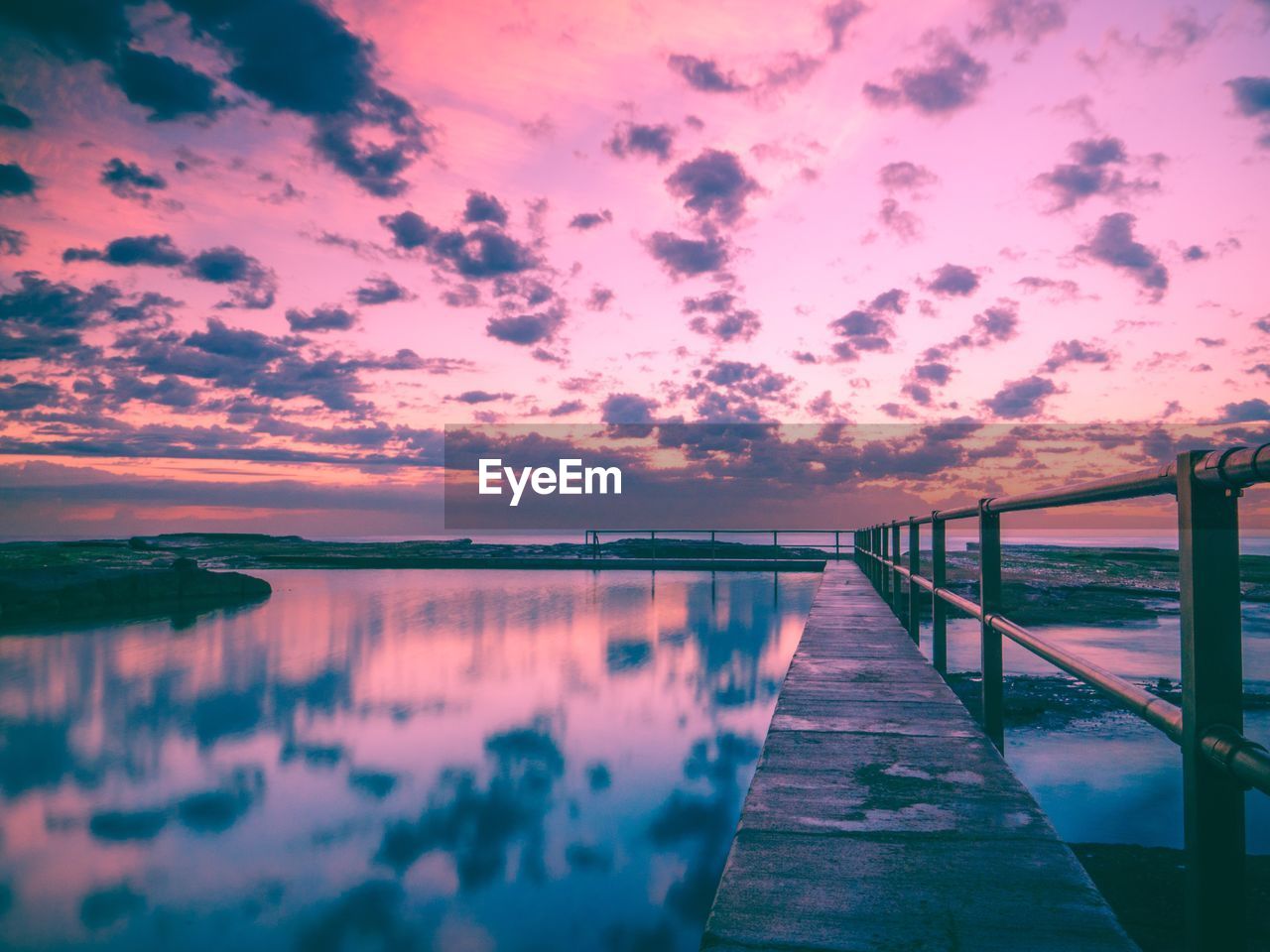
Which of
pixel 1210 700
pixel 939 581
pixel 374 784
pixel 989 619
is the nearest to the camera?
pixel 1210 700

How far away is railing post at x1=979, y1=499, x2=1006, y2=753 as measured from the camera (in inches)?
98.4

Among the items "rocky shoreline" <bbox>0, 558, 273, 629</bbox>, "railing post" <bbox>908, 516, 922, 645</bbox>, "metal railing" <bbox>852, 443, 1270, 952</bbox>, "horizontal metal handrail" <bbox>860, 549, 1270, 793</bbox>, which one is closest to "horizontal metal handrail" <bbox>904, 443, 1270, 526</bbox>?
"metal railing" <bbox>852, 443, 1270, 952</bbox>

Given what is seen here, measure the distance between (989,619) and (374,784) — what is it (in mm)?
5241

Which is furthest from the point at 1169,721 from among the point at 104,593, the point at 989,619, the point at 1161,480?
the point at 104,593

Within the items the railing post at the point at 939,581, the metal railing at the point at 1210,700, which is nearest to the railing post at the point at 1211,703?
the metal railing at the point at 1210,700

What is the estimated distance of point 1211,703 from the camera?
3.70 ft

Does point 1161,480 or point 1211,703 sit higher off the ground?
point 1161,480

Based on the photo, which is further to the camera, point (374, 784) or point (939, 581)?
point (374, 784)

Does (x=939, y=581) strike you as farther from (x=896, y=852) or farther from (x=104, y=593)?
(x=104, y=593)

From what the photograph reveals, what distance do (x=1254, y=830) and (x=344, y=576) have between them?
2459 cm

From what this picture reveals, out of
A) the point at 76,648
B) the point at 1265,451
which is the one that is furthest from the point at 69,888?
the point at 76,648

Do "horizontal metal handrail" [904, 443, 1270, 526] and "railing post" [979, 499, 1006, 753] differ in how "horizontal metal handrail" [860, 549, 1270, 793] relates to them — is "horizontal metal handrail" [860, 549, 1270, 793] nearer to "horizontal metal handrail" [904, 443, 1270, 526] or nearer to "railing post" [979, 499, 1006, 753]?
"horizontal metal handrail" [904, 443, 1270, 526]

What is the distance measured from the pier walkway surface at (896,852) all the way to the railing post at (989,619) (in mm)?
→ 89

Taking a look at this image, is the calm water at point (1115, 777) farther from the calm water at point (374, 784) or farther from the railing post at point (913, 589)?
the calm water at point (374, 784)
